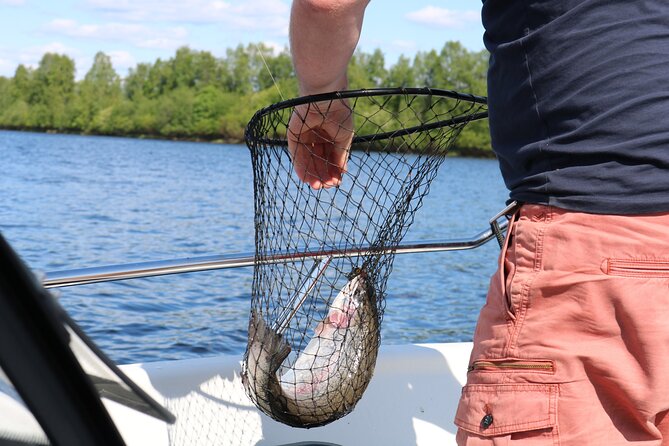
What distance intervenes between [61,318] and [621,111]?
0.97 m

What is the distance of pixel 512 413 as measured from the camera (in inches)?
57.3

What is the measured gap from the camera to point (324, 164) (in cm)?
201

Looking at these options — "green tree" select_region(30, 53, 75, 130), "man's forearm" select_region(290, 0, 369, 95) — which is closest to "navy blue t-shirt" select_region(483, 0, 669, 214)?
"man's forearm" select_region(290, 0, 369, 95)

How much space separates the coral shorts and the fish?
88 centimetres

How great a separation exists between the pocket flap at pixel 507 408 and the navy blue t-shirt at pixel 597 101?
0.31 metres

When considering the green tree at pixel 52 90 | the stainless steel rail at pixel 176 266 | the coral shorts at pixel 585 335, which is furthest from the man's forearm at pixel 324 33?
the green tree at pixel 52 90

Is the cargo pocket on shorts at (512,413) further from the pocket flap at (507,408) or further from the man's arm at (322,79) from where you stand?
the man's arm at (322,79)

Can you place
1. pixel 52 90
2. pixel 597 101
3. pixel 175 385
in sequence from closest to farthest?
pixel 597 101, pixel 175 385, pixel 52 90

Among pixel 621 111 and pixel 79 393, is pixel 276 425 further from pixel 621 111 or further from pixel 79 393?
pixel 79 393

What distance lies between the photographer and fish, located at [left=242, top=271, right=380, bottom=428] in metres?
2.32

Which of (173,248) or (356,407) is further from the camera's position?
(173,248)

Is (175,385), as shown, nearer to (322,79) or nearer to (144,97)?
(322,79)

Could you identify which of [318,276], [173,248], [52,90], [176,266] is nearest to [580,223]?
[318,276]

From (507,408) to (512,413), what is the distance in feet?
0.04
